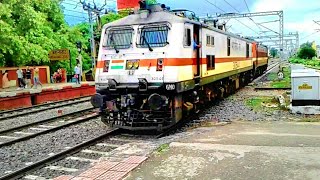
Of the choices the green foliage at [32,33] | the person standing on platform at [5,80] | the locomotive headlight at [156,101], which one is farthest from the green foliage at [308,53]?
the locomotive headlight at [156,101]

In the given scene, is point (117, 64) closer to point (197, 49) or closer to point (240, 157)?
point (197, 49)

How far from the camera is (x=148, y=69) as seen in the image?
9789 millimetres

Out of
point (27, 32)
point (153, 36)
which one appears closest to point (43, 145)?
point (153, 36)

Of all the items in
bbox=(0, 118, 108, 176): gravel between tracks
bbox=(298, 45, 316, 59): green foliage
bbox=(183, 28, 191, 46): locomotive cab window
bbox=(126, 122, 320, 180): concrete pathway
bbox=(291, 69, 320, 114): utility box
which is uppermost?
bbox=(298, 45, 316, 59): green foliage

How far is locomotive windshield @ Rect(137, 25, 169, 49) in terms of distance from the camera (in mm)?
9969

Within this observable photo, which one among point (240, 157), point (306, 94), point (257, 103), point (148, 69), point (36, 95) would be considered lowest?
point (240, 157)

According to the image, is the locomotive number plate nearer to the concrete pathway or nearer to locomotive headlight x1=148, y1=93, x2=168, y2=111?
the concrete pathway

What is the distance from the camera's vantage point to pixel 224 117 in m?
12.2

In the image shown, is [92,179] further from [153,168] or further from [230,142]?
[230,142]

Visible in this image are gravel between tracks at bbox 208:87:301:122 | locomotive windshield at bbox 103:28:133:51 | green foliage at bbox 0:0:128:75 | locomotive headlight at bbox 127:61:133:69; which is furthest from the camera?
green foliage at bbox 0:0:128:75

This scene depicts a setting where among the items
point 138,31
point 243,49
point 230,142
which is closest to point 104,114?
point 138,31

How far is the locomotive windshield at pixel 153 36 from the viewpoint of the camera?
9969 millimetres

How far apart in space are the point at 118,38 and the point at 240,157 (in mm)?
5445

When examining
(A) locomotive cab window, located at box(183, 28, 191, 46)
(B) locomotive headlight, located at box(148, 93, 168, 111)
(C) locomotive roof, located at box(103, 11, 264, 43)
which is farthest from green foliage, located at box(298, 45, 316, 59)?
(B) locomotive headlight, located at box(148, 93, 168, 111)
